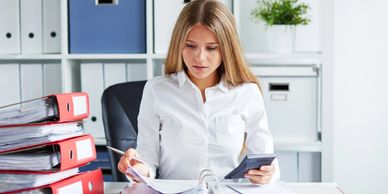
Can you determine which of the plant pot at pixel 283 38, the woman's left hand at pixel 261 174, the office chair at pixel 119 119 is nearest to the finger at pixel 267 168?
the woman's left hand at pixel 261 174

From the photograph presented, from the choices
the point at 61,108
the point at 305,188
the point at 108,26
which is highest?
the point at 108,26

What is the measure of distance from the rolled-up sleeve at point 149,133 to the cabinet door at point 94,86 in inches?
36.4

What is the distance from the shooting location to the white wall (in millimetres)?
2715

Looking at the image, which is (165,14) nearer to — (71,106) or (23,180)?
(71,106)

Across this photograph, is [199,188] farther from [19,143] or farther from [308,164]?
[308,164]

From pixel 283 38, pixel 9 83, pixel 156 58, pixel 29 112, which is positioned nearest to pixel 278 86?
pixel 283 38

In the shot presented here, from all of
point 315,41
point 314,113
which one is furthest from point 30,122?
point 315,41

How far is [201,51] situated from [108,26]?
3.56ft

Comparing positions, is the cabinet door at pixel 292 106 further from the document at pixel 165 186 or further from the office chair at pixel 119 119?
the document at pixel 165 186

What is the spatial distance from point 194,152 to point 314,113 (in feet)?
3.25

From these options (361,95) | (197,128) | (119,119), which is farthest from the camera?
(361,95)

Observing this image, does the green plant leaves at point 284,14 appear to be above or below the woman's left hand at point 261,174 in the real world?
above

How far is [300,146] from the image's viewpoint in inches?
92.0

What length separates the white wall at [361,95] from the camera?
8.91 ft
